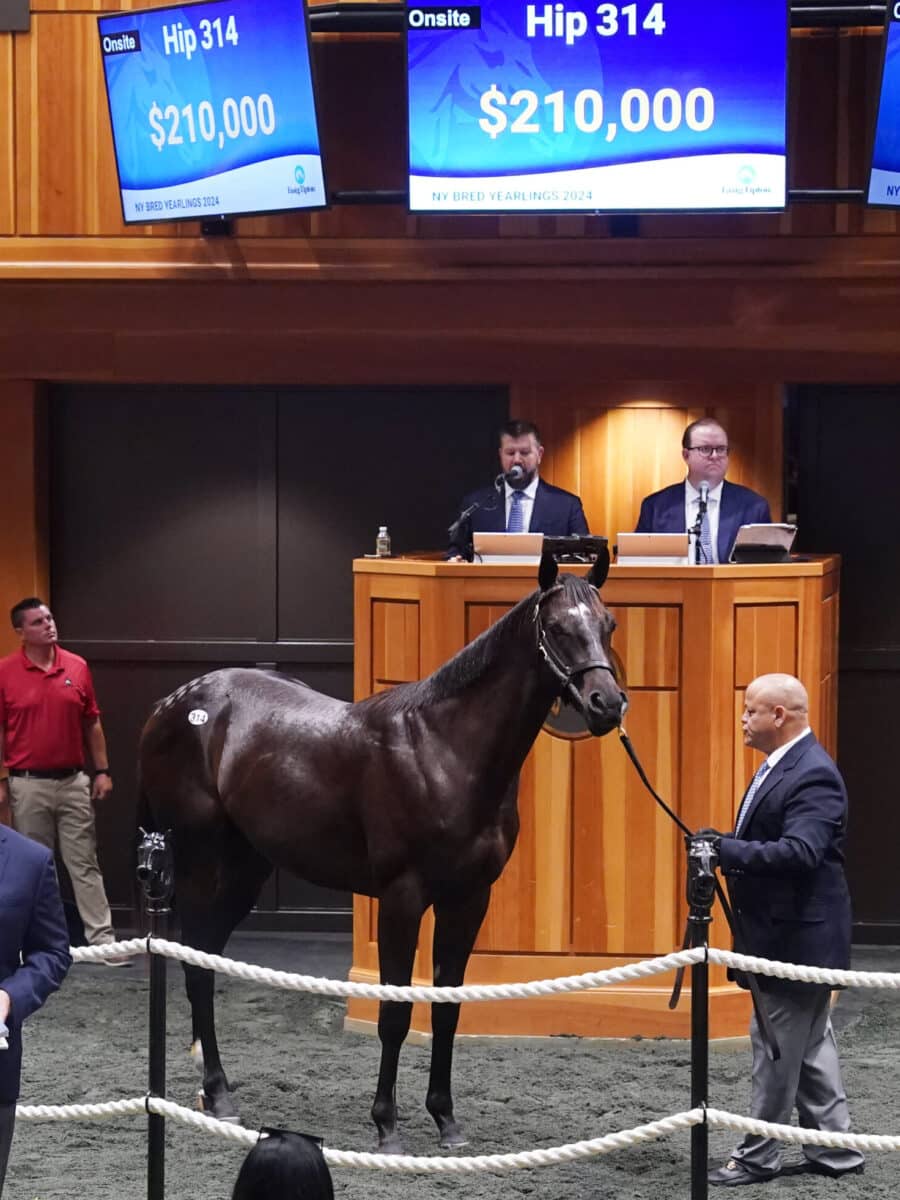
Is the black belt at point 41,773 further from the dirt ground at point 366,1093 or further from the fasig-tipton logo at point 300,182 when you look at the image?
the fasig-tipton logo at point 300,182

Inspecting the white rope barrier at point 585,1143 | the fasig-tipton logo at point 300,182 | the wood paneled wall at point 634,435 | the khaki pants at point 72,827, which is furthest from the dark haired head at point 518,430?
the white rope barrier at point 585,1143

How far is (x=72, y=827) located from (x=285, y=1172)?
638 cm

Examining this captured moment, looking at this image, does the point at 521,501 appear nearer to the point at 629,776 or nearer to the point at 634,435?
the point at 634,435

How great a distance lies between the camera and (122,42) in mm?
8047

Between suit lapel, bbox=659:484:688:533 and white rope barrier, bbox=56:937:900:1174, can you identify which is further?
suit lapel, bbox=659:484:688:533

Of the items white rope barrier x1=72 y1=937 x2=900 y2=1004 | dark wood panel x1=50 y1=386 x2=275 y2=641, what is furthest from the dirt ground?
dark wood panel x1=50 y1=386 x2=275 y2=641

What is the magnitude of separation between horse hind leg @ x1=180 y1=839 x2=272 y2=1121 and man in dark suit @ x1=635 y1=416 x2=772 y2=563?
7.42ft

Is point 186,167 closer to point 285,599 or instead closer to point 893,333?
point 285,599

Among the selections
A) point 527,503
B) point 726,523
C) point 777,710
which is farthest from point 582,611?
point 527,503

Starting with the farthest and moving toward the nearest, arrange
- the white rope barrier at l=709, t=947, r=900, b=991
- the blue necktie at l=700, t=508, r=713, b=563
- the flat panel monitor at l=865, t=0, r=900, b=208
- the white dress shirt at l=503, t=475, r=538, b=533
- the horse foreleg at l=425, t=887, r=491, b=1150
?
the white dress shirt at l=503, t=475, r=538, b=533
the flat panel monitor at l=865, t=0, r=900, b=208
the blue necktie at l=700, t=508, r=713, b=563
the horse foreleg at l=425, t=887, r=491, b=1150
the white rope barrier at l=709, t=947, r=900, b=991

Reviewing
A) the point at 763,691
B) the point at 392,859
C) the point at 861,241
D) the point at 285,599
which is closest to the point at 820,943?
the point at 763,691

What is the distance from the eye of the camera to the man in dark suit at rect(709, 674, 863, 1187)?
556cm

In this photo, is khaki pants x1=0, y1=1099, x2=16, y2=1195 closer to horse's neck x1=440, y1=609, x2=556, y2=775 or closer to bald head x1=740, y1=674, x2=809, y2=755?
horse's neck x1=440, y1=609, x2=556, y2=775

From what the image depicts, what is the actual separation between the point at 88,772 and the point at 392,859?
3334 mm
